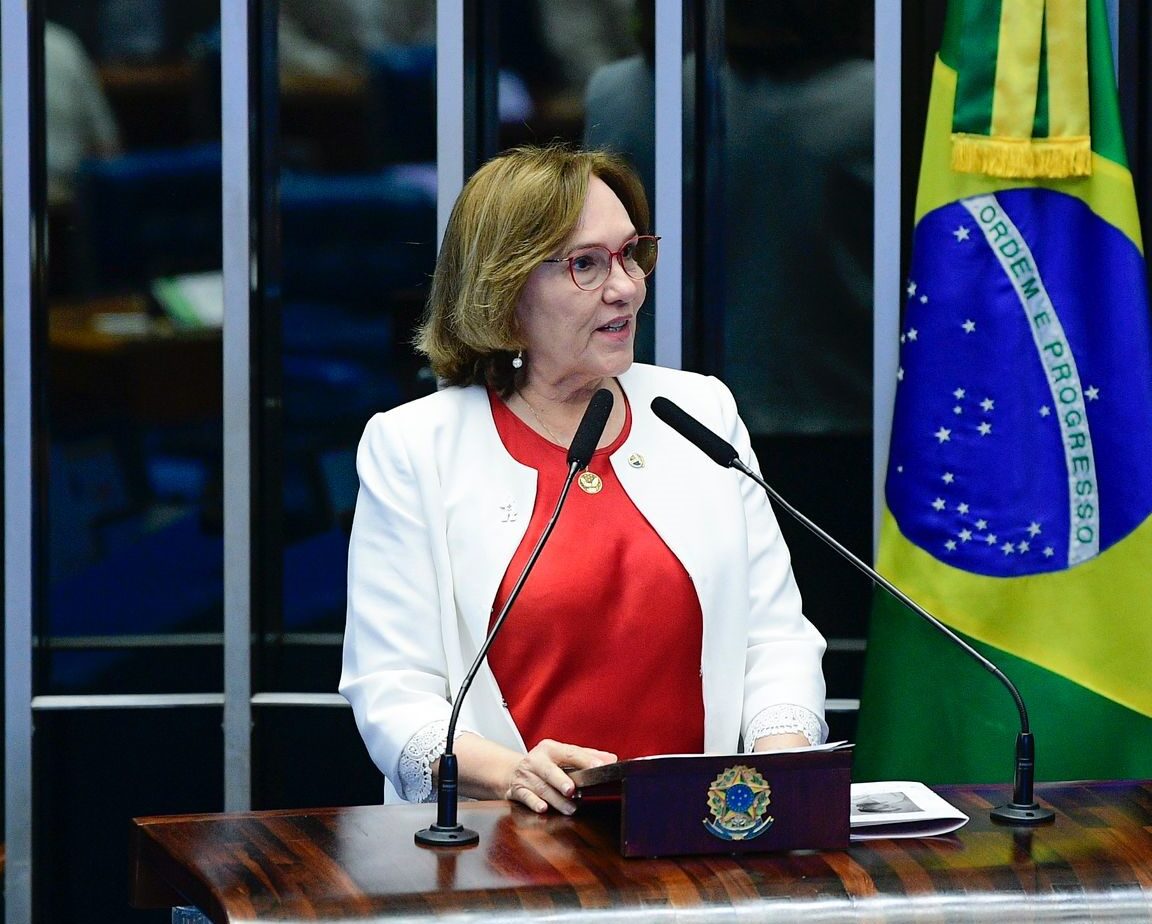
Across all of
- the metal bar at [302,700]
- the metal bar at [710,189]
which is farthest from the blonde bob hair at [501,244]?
the metal bar at [302,700]

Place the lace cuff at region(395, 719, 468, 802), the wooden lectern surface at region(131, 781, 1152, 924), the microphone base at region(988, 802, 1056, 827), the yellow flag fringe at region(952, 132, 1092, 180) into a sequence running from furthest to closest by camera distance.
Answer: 1. the yellow flag fringe at region(952, 132, 1092, 180)
2. the lace cuff at region(395, 719, 468, 802)
3. the microphone base at region(988, 802, 1056, 827)
4. the wooden lectern surface at region(131, 781, 1152, 924)

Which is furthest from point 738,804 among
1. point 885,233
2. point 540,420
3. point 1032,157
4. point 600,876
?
point 885,233

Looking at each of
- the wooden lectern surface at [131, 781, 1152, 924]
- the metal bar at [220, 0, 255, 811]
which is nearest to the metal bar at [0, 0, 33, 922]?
the metal bar at [220, 0, 255, 811]

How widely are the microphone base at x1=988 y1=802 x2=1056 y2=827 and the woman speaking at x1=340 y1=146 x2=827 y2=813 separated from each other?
17.6 inches

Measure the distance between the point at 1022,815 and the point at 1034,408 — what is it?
1.32m

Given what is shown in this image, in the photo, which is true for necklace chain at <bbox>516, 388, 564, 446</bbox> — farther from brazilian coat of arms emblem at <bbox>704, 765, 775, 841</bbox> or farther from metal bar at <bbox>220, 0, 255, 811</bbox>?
metal bar at <bbox>220, 0, 255, 811</bbox>

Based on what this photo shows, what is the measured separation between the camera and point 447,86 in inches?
137

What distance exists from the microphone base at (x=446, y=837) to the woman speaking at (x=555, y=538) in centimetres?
39

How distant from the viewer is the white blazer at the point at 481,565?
232 cm

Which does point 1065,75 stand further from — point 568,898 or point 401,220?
point 568,898

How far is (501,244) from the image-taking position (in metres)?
2.44

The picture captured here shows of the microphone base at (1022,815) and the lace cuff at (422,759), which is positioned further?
the lace cuff at (422,759)

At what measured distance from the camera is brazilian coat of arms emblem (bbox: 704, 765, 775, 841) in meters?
1.70

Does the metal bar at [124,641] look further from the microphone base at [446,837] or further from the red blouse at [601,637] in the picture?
the microphone base at [446,837]
